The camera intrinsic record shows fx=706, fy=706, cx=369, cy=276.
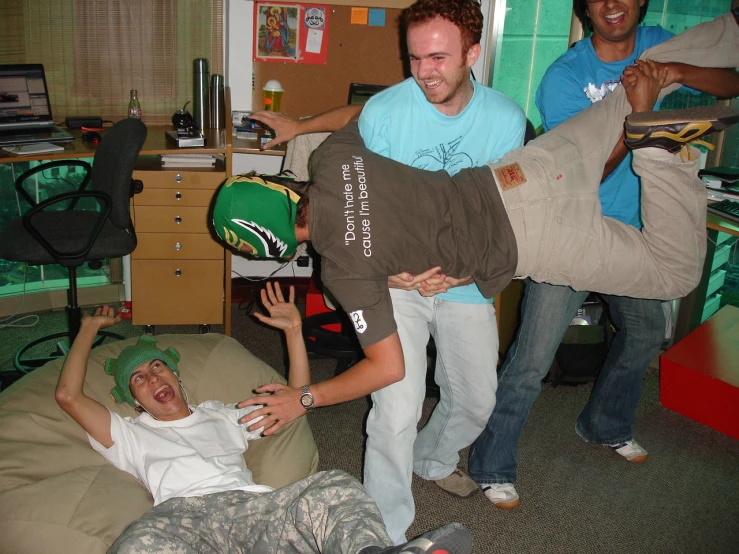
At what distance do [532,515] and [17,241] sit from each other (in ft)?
7.21

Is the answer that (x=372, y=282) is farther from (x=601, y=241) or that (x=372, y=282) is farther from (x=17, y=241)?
(x=17, y=241)

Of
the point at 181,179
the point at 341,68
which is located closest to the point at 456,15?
the point at 181,179

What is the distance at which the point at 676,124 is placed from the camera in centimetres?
181

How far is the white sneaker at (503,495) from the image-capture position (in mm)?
2492

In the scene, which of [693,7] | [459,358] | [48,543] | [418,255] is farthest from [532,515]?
[693,7]

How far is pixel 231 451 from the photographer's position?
84.7 inches

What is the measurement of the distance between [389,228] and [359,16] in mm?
2331

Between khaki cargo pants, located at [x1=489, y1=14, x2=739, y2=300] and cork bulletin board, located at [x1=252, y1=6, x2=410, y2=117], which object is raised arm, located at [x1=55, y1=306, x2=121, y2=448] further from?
cork bulletin board, located at [x1=252, y1=6, x2=410, y2=117]

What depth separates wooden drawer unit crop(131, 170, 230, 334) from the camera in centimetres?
325

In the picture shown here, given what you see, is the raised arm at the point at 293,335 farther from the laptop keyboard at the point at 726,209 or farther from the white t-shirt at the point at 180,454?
the laptop keyboard at the point at 726,209

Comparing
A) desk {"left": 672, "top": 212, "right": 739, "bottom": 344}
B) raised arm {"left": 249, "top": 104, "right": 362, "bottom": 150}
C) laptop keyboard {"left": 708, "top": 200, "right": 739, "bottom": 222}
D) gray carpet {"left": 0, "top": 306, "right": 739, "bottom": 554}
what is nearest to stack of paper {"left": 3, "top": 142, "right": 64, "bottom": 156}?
gray carpet {"left": 0, "top": 306, "right": 739, "bottom": 554}

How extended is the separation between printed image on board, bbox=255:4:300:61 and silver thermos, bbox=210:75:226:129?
305mm

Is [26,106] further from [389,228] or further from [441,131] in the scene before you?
[389,228]

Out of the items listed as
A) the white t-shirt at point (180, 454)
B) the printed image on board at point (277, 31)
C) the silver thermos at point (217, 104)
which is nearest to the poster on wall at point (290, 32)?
the printed image on board at point (277, 31)
